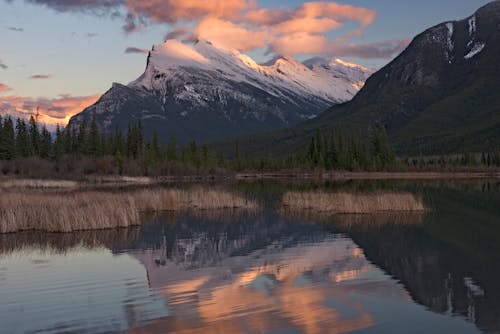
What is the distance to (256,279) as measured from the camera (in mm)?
27734

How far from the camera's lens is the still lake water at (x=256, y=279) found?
2044 centimetres

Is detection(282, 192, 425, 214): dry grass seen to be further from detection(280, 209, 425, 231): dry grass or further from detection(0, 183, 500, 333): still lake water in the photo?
detection(0, 183, 500, 333): still lake water

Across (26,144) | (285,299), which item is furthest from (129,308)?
(26,144)

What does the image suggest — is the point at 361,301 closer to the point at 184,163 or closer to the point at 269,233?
the point at 269,233

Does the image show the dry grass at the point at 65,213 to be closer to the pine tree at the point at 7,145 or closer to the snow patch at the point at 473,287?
the snow patch at the point at 473,287

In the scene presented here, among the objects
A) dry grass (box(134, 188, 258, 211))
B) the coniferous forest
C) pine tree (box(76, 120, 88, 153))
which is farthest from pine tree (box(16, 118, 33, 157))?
dry grass (box(134, 188, 258, 211))

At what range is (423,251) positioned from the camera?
3638cm

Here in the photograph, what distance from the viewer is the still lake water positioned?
2044 cm

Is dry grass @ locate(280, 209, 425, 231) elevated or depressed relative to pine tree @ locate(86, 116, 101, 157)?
depressed

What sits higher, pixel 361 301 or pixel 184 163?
pixel 184 163

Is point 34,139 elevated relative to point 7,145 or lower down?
elevated

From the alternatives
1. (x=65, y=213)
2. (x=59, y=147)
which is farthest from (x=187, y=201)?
(x=59, y=147)

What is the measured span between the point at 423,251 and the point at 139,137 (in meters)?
166

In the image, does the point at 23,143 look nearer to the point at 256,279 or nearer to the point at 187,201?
the point at 187,201
